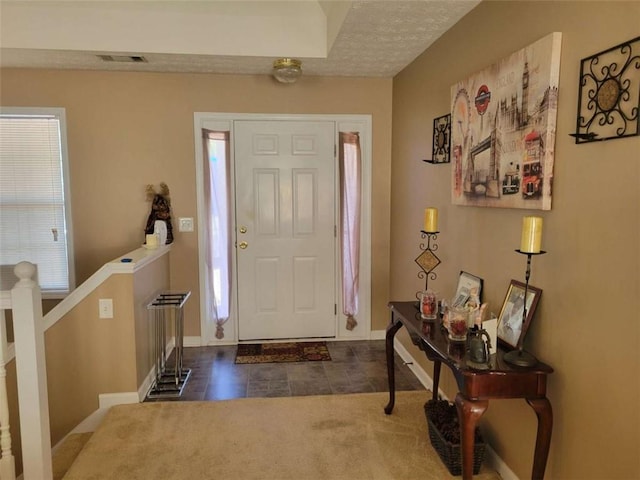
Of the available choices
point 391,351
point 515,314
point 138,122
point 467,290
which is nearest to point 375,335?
point 391,351

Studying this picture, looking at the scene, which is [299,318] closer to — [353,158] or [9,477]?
[353,158]

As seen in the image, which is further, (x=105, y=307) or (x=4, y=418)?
(x=105, y=307)

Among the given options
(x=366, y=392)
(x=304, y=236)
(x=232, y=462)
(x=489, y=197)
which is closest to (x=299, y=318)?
(x=304, y=236)

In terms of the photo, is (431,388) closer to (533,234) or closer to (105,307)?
(533,234)

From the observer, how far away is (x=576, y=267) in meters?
1.67

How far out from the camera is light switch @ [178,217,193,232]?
3984 mm

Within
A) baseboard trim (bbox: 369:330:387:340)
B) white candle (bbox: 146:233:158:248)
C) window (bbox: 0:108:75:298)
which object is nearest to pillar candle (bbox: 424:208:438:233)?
baseboard trim (bbox: 369:330:387:340)

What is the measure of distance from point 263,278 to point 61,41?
7.94 feet

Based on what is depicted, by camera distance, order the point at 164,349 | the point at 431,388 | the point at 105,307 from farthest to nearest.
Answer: the point at 164,349 → the point at 431,388 → the point at 105,307

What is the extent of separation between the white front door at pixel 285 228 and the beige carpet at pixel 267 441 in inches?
48.2

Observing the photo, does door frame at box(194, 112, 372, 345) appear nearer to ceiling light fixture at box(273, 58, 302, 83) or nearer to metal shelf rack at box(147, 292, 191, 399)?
ceiling light fixture at box(273, 58, 302, 83)

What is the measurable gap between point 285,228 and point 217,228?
62 centimetres

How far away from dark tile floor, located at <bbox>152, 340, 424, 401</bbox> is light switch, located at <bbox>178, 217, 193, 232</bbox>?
3.59 feet

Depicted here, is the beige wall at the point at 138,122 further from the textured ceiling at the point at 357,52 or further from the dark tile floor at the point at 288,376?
the dark tile floor at the point at 288,376
